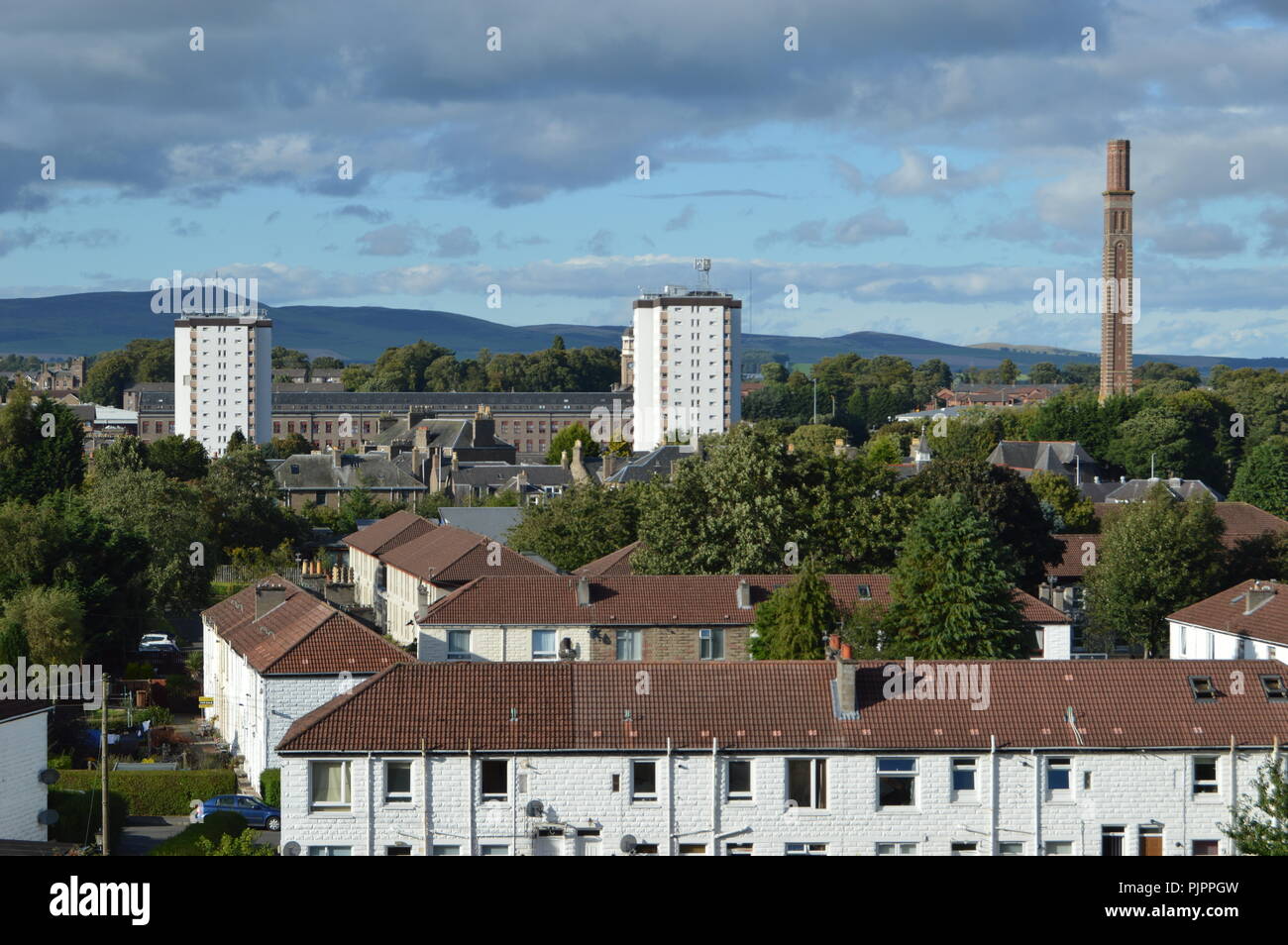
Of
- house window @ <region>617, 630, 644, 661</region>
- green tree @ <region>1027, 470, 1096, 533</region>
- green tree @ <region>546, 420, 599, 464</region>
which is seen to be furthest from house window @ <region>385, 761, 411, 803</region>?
green tree @ <region>546, 420, 599, 464</region>

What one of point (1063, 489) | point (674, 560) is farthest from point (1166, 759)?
point (1063, 489)

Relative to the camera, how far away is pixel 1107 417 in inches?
5113

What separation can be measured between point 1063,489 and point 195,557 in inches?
1690

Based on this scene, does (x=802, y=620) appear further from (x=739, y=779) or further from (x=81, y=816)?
(x=81, y=816)

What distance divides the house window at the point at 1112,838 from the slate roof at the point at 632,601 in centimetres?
1656

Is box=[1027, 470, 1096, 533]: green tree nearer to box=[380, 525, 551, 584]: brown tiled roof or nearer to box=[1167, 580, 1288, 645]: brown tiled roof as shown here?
box=[1167, 580, 1288, 645]: brown tiled roof

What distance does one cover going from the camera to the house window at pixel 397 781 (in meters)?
26.2

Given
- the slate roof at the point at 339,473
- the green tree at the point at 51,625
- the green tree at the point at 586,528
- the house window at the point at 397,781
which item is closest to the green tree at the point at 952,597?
the house window at the point at 397,781

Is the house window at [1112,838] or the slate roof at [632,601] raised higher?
the slate roof at [632,601]

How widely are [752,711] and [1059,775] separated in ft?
17.0

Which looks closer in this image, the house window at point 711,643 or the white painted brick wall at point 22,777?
the white painted brick wall at point 22,777

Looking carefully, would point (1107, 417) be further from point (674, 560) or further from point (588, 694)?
point (588, 694)

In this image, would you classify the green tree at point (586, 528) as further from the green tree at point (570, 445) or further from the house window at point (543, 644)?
the green tree at point (570, 445)
